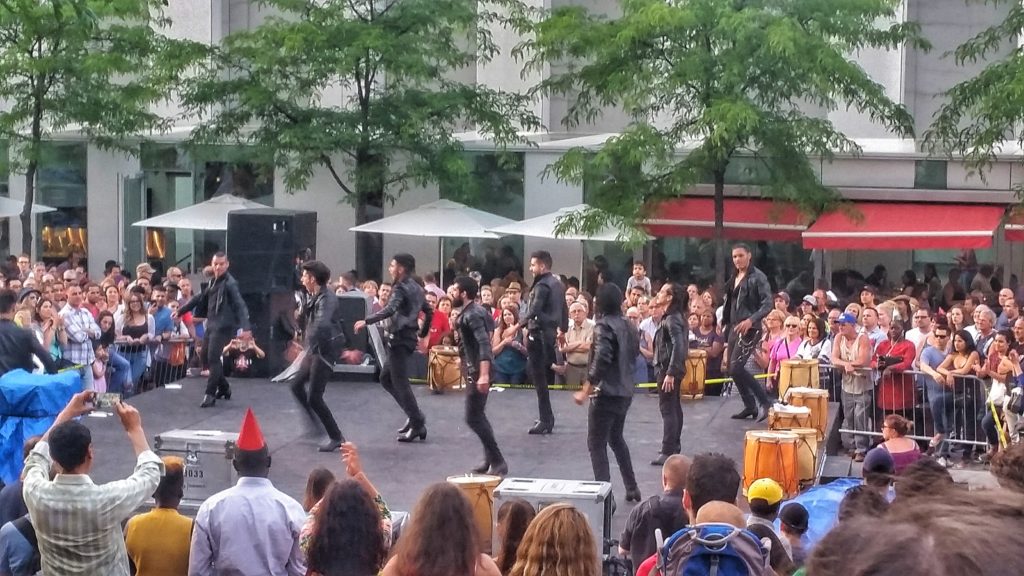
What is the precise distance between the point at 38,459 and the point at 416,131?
16974 mm

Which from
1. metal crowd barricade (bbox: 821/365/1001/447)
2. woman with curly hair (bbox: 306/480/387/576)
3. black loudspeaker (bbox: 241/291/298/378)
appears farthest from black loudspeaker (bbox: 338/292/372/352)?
woman with curly hair (bbox: 306/480/387/576)

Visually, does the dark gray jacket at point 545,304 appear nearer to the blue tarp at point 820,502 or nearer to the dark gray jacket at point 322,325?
the dark gray jacket at point 322,325

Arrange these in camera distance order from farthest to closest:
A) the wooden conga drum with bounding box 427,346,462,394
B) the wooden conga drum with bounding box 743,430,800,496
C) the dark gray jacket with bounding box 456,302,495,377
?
1. the wooden conga drum with bounding box 427,346,462,394
2. the dark gray jacket with bounding box 456,302,495,377
3. the wooden conga drum with bounding box 743,430,800,496

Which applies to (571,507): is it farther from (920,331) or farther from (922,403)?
(920,331)

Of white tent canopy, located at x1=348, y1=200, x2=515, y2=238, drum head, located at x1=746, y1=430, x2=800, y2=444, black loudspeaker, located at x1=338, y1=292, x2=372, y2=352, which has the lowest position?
drum head, located at x1=746, y1=430, x2=800, y2=444

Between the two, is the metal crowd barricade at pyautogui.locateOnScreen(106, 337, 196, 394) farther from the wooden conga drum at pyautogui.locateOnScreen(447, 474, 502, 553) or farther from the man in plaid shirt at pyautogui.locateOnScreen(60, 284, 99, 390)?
the wooden conga drum at pyautogui.locateOnScreen(447, 474, 502, 553)

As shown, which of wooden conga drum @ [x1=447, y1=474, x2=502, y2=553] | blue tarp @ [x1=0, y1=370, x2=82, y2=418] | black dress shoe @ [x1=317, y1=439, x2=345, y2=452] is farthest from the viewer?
black dress shoe @ [x1=317, y1=439, x2=345, y2=452]

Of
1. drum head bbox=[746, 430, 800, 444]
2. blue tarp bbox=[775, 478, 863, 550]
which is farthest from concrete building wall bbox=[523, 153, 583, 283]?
blue tarp bbox=[775, 478, 863, 550]

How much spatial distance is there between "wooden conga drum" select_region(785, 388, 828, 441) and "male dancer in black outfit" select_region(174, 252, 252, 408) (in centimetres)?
546

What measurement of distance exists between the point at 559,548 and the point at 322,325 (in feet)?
22.4

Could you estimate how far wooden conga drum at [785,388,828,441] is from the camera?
40.2 ft

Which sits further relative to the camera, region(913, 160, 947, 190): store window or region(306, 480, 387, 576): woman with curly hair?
region(913, 160, 947, 190): store window

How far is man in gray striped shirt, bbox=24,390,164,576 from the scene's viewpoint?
18.9 feet

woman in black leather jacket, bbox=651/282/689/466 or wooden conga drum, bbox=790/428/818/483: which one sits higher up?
woman in black leather jacket, bbox=651/282/689/466
